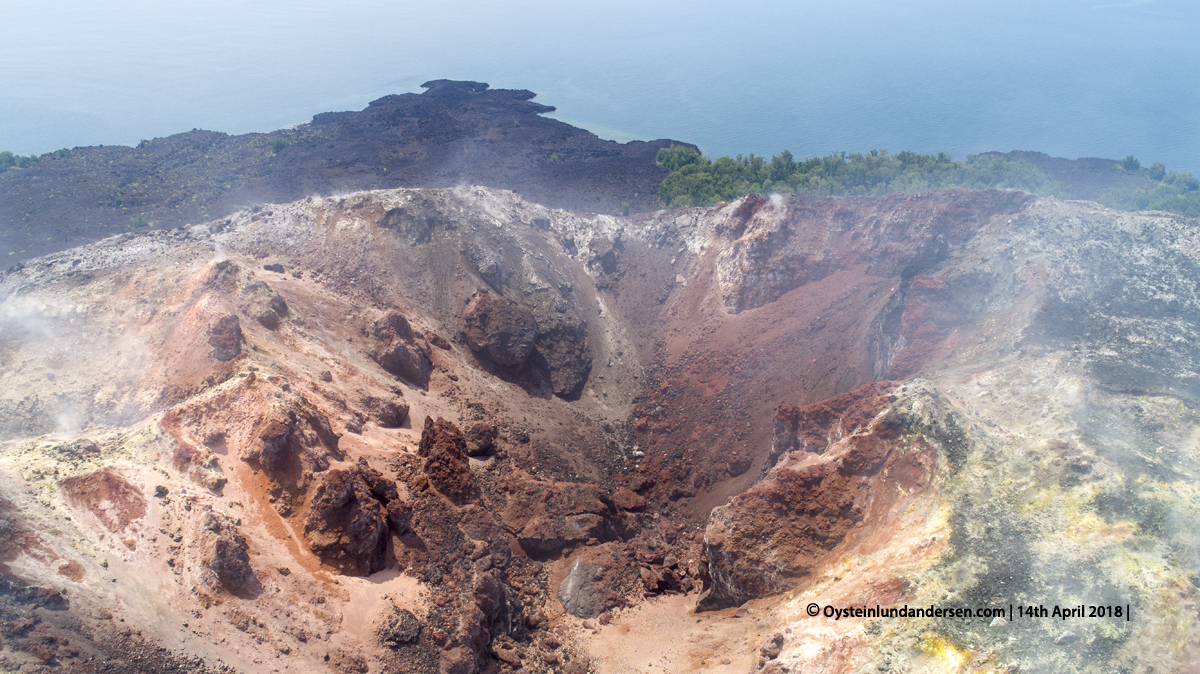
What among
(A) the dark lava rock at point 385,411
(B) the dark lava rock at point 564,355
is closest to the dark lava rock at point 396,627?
(A) the dark lava rock at point 385,411

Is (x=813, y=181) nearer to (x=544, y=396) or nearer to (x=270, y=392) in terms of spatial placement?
(x=544, y=396)

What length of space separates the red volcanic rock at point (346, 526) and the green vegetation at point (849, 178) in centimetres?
3958

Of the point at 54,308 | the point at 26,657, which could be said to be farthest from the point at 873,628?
the point at 54,308

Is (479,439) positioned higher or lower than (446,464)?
lower

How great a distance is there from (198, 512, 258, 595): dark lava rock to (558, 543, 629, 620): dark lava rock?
930 cm

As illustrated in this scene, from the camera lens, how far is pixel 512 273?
112ft

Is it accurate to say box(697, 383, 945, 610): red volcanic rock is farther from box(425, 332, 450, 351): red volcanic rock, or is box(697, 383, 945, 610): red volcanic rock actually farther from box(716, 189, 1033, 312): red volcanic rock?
box(716, 189, 1033, 312): red volcanic rock

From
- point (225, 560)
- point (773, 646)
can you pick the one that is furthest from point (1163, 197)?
point (225, 560)

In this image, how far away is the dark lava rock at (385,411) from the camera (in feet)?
69.6

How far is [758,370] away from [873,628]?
18.7m

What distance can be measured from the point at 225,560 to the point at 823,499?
16187 mm

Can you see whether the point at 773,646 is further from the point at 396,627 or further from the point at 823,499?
the point at 396,627

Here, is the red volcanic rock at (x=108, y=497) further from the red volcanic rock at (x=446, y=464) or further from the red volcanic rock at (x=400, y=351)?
the red volcanic rock at (x=400, y=351)

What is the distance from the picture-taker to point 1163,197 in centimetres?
4694
